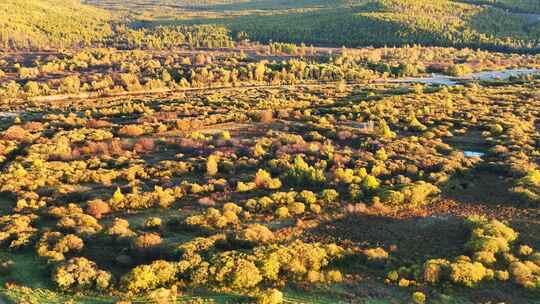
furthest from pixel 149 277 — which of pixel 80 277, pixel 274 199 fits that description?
pixel 274 199

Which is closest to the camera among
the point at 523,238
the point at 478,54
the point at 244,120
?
the point at 523,238

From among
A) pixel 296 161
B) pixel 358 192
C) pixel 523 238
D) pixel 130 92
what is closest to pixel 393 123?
pixel 296 161

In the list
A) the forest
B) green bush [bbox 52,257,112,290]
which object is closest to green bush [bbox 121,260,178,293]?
the forest

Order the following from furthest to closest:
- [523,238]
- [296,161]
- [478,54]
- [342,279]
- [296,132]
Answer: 1. [478,54]
2. [296,132]
3. [296,161]
4. [523,238]
5. [342,279]

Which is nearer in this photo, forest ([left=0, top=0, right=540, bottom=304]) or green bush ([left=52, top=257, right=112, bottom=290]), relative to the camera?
green bush ([left=52, top=257, right=112, bottom=290])

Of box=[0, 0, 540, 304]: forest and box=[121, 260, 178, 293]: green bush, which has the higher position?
box=[121, 260, 178, 293]: green bush

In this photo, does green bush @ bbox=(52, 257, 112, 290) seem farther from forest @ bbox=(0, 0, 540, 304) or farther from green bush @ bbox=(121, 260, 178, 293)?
green bush @ bbox=(121, 260, 178, 293)

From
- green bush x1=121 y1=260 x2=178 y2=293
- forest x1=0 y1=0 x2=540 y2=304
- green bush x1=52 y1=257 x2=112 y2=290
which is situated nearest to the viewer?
green bush x1=121 y1=260 x2=178 y2=293

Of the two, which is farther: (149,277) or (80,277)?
(80,277)

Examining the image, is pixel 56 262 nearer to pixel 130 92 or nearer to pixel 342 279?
pixel 342 279

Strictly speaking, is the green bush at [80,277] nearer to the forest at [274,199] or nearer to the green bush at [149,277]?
the forest at [274,199]

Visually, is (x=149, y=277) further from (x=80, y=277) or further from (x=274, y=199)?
(x=274, y=199)
